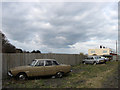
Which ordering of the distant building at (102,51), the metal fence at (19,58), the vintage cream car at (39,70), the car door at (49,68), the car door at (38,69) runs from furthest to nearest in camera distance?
the distant building at (102,51), the metal fence at (19,58), the car door at (49,68), the car door at (38,69), the vintage cream car at (39,70)

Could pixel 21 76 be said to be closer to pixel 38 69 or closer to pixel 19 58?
pixel 38 69

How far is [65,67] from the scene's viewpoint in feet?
30.9

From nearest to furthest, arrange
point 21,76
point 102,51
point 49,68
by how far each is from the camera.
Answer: point 21,76 → point 49,68 → point 102,51

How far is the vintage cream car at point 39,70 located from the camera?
7.84 meters

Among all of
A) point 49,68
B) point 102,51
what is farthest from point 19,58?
point 102,51

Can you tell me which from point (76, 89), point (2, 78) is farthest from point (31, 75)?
point (76, 89)

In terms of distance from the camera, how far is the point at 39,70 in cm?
838

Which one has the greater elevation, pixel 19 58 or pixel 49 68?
pixel 19 58

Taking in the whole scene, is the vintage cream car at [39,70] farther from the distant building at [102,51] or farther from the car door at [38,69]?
the distant building at [102,51]

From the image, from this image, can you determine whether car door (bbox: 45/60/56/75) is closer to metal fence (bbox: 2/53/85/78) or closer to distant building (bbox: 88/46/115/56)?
metal fence (bbox: 2/53/85/78)

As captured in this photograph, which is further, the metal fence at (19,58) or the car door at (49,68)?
the metal fence at (19,58)

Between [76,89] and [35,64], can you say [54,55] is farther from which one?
[76,89]

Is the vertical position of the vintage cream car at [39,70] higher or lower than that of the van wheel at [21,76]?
higher

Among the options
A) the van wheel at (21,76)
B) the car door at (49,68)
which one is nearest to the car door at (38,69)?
the car door at (49,68)
